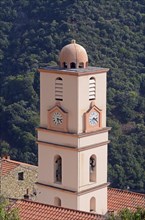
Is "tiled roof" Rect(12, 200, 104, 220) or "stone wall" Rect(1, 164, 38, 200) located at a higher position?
"stone wall" Rect(1, 164, 38, 200)

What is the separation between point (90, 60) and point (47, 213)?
30191 mm

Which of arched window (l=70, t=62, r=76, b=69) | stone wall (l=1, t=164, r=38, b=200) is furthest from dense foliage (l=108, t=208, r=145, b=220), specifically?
stone wall (l=1, t=164, r=38, b=200)

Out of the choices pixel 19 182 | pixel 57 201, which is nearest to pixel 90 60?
pixel 19 182

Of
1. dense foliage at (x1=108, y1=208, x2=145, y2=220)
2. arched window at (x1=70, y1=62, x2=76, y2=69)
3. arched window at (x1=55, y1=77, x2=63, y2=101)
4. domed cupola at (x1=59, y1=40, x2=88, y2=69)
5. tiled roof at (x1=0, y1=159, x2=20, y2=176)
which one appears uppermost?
domed cupola at (x1=59, y1=40, x2=88, y2=69)

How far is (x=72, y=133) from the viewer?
2814 cm

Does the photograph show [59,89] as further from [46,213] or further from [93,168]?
[46,213]

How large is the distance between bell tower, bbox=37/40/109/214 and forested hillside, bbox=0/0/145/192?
16760 mm

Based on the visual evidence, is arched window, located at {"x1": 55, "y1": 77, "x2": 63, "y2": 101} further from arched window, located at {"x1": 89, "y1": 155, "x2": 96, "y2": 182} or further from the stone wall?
the stone wall

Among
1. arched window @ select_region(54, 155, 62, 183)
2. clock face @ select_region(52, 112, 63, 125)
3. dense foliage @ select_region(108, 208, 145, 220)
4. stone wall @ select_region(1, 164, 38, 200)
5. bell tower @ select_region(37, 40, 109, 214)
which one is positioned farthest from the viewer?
stone wall @ select_region(1, 164, 38, 200)

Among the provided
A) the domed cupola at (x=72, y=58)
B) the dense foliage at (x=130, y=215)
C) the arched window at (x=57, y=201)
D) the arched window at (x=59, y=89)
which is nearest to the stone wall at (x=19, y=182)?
the arched window at (x=57, y=201)

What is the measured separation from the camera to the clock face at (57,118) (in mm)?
28328

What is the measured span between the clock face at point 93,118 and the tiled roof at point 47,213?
2.63 meters

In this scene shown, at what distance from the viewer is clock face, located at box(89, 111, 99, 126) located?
93.1ft

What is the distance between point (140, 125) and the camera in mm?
51656
